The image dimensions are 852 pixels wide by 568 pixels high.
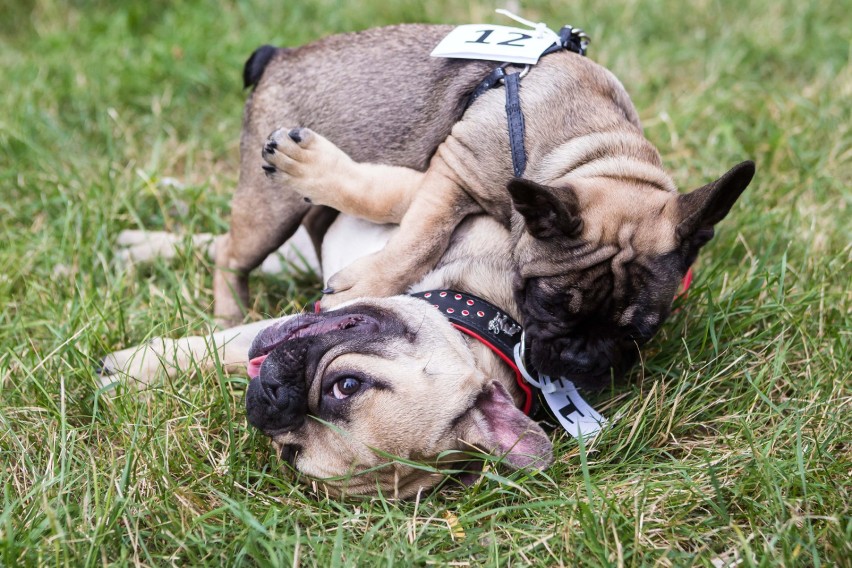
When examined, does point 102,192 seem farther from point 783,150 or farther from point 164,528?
point 783,150

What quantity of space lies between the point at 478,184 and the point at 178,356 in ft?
6.06

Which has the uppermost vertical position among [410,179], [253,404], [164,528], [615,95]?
[615,95]

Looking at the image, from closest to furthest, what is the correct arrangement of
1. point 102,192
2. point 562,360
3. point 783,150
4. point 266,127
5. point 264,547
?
point 264,547, point 562,360, point 266,127, point 102,192, point 783,150

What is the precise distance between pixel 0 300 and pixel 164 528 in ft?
7.54

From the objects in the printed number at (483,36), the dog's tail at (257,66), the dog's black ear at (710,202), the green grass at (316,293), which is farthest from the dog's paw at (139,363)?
the dog's black ear at (710,202)

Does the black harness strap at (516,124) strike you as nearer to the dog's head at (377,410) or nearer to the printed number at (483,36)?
the printed number at (483,36)

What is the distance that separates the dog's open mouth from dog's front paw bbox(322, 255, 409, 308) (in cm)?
24

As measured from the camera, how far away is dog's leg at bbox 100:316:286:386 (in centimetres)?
428

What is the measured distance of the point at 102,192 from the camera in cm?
592

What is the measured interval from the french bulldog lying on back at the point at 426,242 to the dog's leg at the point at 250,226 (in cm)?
1

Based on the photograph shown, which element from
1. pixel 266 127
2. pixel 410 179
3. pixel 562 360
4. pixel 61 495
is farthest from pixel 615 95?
pixel 61 495

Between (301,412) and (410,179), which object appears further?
(410,179)

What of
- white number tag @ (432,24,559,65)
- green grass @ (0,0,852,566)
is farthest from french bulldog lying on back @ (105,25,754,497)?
green grass @ (0,0,852,566)

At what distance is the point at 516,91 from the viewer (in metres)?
4.49
